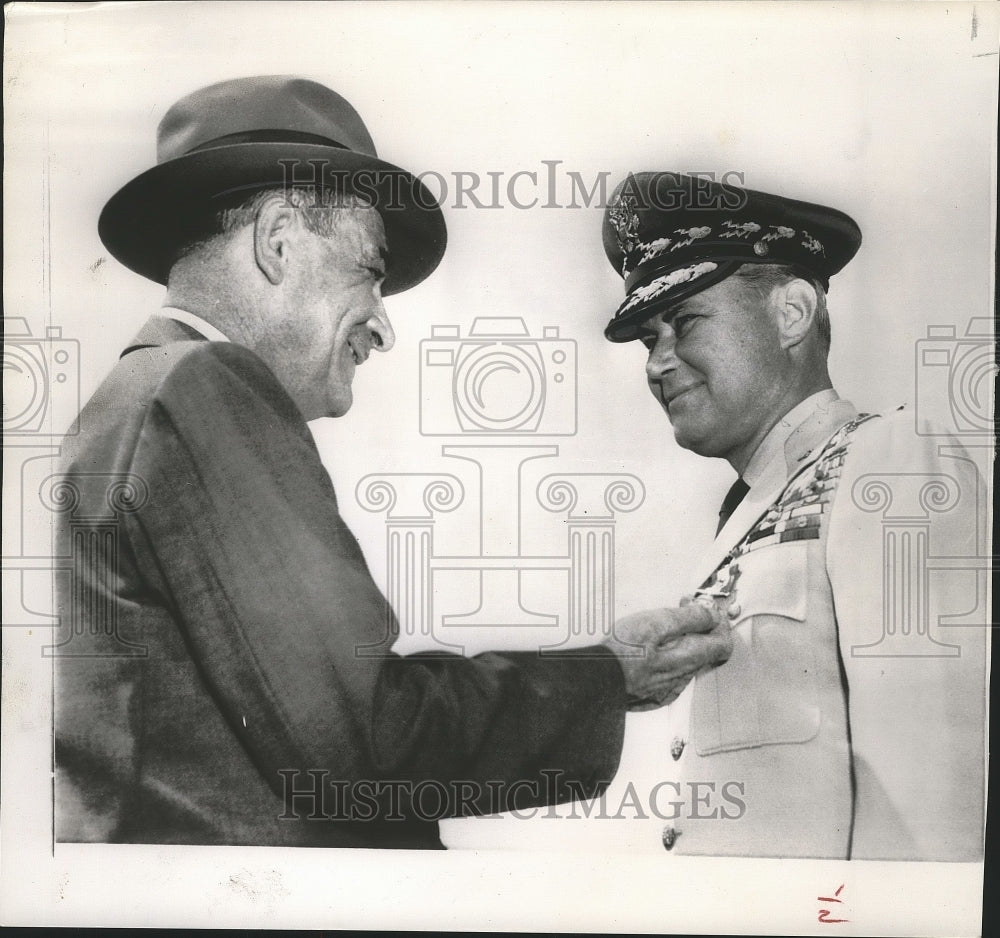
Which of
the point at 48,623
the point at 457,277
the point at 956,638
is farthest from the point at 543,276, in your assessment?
the point at 48,623

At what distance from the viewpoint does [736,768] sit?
6.83 feet

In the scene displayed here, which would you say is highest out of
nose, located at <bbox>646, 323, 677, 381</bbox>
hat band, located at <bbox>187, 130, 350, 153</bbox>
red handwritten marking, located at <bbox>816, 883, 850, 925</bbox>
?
hat band, located at <bbox>187, 130, 350, 153</bbox>

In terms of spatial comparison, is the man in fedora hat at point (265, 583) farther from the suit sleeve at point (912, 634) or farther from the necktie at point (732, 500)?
the suit sleeve at point (912, 634)

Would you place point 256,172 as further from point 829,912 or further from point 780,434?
point 829,912

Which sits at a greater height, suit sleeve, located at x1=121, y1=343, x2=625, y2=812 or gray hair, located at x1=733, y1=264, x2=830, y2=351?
gray hair, located at x1=733, y1=264, x2=830, y2=351

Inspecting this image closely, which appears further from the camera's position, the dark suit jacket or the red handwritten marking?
the red handwritten marking

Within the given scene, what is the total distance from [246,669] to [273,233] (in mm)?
914

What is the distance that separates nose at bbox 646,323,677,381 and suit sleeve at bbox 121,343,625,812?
61 cm

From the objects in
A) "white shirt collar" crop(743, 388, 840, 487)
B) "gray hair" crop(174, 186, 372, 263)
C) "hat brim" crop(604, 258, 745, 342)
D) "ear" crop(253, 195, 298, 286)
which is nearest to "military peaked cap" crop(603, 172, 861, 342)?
"hat brim" crop(604, 258, 745, 342)

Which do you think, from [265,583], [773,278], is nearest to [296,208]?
[265,583]

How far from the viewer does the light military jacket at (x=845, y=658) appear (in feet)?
6.74

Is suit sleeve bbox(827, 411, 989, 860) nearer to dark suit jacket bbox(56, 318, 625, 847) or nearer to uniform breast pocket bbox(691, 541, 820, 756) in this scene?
uniform breast pocket bbox(691, 541, 820, 756)

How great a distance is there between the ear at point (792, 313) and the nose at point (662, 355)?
0.23m

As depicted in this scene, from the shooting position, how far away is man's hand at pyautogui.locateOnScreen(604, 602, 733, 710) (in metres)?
2.07
